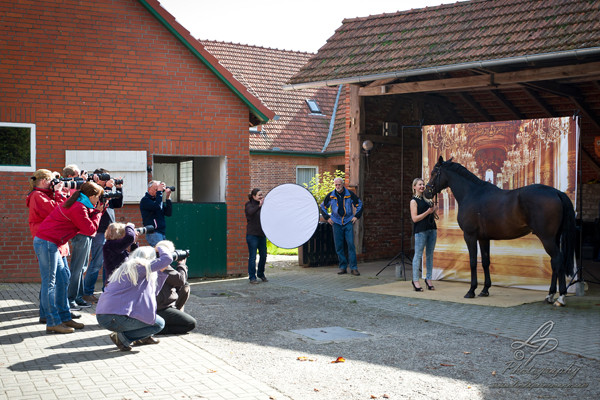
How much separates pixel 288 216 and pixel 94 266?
4.06 m

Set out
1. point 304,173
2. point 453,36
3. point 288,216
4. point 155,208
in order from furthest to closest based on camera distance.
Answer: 1. point 304,173
2. point 453,36
3. point 288,216
4. point 155,208

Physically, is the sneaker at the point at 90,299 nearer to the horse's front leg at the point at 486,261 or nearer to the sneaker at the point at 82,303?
the sneaker at the point at 82,303

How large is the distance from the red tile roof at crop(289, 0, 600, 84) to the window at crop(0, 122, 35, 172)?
6024 millimetres

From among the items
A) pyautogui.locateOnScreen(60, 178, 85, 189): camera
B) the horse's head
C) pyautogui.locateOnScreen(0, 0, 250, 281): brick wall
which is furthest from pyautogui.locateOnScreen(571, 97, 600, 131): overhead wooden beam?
pyautogui.locateOnScreen(60, 178, 85, 189): camera

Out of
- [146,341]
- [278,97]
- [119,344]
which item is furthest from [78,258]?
[278,97]

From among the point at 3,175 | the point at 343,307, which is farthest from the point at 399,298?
the point at 3,175

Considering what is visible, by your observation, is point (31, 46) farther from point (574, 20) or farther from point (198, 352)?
point (574, 20)

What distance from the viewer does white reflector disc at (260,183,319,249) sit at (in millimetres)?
12312

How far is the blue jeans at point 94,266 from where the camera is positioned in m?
9.81

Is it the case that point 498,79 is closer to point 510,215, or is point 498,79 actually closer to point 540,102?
point 510,215

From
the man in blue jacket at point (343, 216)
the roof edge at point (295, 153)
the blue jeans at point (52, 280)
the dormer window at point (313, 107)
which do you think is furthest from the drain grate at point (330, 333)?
the dormer window at point (313, 107)

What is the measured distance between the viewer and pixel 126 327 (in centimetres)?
673

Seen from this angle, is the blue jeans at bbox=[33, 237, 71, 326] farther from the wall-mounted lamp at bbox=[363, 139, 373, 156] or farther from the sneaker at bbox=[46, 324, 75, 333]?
the wall-mounted lamp at bbox=[363, 139, 373, 156]

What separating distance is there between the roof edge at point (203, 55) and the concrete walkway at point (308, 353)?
4503mm
